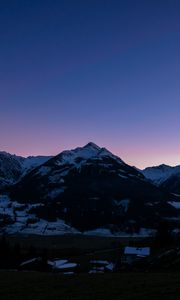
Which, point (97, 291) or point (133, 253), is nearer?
point (97, 291)

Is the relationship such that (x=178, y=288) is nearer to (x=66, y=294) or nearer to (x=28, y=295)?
(x=66, y=294)

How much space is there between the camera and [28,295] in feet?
120

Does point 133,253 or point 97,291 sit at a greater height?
point 97,291

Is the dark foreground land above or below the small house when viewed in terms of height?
above

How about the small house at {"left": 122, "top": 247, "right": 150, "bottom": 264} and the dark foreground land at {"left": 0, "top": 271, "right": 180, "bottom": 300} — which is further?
the small house at {"left": 122, "top": 247, "right": 150, "bottom": 264}

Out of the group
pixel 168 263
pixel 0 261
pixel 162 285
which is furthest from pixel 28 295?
pixel 0 261

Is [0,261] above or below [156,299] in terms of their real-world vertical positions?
below

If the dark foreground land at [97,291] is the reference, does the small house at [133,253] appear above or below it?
below

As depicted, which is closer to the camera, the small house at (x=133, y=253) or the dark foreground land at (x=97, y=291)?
the dark foreground land at (x=97, y=291)

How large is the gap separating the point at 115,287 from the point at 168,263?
4197cm

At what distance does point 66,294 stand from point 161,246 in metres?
92.8

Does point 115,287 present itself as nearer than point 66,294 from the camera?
No

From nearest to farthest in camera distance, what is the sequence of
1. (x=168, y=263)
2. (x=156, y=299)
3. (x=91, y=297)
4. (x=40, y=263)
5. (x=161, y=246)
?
(x=156, y=299)
(x=91, y=297)
(x=168, y=263)
(x=40, y=263)
(x=161, y=246)

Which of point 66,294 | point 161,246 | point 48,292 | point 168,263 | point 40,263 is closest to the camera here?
point 66,294
